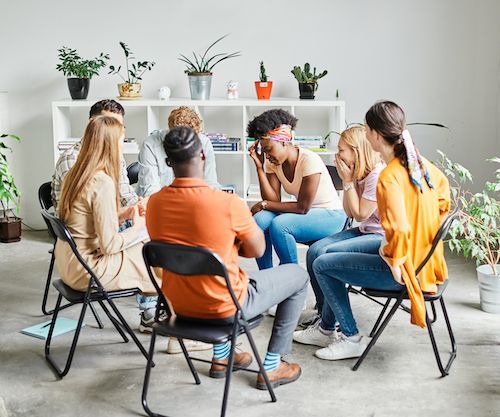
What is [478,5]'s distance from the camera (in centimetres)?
591

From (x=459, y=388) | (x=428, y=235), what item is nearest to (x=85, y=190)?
(x=428, y=235)

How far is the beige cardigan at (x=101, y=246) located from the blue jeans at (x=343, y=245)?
35.8 inches


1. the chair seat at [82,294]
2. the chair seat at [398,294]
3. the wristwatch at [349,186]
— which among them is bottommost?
the chair seat at [82,294]

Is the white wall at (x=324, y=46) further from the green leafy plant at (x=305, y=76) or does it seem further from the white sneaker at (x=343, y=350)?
the white sneaker at (x=343, y=350)

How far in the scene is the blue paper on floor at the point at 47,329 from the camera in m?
3.95

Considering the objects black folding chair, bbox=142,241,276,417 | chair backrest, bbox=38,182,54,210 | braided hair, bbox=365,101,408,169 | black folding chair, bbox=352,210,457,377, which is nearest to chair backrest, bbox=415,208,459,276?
black folding chair, bbox=352,210,457,377

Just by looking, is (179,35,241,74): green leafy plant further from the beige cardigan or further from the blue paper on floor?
the beige cardigan

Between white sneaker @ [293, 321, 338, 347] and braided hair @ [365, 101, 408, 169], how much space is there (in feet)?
3.43

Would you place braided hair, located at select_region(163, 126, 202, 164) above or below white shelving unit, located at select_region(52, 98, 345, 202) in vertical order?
above

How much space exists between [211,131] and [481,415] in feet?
12.8

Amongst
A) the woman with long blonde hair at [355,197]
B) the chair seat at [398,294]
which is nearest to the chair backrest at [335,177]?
the woman with long blonde hair at [355,197]

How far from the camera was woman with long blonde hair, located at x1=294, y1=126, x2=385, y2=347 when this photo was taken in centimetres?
365

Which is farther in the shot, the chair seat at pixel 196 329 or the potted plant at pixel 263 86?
the potted plant at pixel 263 86

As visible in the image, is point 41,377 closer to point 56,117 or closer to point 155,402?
point 155,402
